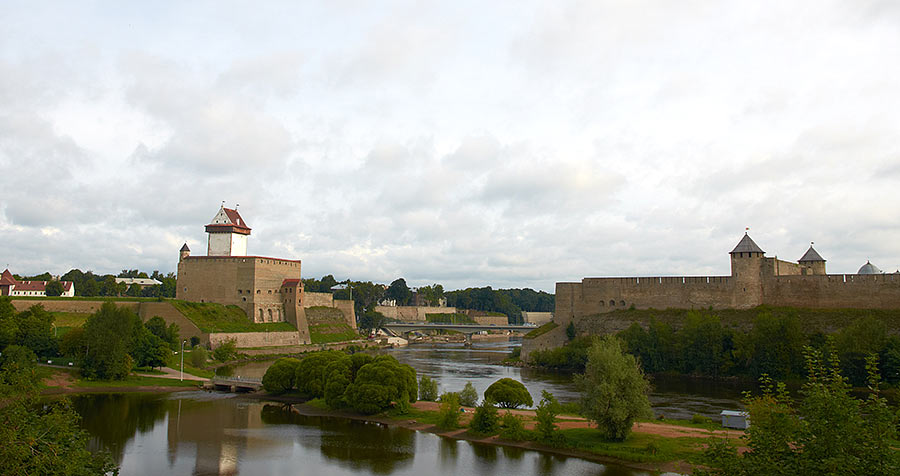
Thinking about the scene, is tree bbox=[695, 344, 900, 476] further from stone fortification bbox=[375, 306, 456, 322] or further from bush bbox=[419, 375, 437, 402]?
stone fortification bbox=[375, 306, 456, 322]

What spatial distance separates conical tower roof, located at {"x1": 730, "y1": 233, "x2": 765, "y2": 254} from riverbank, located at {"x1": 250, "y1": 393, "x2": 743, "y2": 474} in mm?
26289

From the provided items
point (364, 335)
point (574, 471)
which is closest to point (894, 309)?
point (574, 471)

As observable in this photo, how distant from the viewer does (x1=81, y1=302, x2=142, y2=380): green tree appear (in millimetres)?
33406

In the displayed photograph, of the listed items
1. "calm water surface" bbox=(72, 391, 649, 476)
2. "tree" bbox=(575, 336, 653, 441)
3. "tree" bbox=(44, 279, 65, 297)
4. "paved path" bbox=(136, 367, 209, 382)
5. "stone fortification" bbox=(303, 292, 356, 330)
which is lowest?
"calm water surface" bbox=(72, 391, 649, 476)

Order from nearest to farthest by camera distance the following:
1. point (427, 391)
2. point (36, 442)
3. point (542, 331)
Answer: point (36, 442), point (427, 391), point (542, 331)

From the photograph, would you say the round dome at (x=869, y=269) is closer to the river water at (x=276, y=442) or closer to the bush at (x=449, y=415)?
the river water at (x=276, y=442)

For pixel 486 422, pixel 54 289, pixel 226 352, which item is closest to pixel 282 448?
pixel 486 422

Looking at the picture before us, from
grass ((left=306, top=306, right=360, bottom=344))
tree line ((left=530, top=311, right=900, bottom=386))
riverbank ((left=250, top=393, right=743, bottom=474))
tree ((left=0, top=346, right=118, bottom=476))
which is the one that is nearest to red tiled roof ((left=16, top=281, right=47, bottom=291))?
grass ((left=306, top=306, right=360, bottom=344))

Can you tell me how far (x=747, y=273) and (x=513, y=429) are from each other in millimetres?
30682

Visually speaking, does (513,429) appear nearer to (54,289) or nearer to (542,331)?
(542,331)

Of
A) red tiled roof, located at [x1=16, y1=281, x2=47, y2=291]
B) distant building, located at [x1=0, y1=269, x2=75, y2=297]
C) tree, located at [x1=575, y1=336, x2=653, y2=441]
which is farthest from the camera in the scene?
red tiled roof, located at [x1=16, y1=281, x2=47, y2=291]

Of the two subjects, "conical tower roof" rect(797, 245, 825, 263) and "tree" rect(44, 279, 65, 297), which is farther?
"tree" rect(44, 279, 65, 297)

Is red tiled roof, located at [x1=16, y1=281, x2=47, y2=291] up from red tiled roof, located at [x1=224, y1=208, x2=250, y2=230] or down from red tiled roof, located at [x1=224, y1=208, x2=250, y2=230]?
down

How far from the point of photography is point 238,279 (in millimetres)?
59219
